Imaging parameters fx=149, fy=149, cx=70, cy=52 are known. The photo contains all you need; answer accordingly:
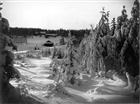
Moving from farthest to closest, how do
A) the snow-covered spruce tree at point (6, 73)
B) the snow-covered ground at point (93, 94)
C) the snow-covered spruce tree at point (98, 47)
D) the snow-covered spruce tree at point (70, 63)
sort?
the snow-covered spruce tree at point (98, 47) → the snow-covered spruce tree at point (70, 63) → the snow-covered ground at point (93, 94) → the snow-covered spruce tree at point (6, 73)

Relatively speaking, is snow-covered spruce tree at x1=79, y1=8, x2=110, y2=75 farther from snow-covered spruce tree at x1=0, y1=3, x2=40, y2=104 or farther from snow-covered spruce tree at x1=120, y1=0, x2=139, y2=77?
snow-covered spruce tree at x1=0, y1=3, x2=40, y2=104

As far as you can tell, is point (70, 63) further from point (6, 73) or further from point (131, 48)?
point (6, 73)

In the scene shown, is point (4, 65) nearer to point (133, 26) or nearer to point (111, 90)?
point (111, 90)

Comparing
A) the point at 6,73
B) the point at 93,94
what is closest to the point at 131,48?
the point at 93,94

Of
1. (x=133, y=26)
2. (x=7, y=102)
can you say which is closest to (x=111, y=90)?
(x=133, y=26)

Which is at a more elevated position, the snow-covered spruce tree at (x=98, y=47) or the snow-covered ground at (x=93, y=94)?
the snow-covered spruce tree at (x=98, y=47)

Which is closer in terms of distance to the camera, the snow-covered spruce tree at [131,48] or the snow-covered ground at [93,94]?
the snow-covered ground at [93,94]

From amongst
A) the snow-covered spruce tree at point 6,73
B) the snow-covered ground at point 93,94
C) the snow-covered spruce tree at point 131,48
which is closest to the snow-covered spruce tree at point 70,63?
the snow-covered ground at point 93,94

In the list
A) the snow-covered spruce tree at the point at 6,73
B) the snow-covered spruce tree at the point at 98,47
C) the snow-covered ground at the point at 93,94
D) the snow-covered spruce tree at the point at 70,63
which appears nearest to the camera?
the snow-covered spruce tree at the point at 6,73

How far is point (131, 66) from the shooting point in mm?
12586

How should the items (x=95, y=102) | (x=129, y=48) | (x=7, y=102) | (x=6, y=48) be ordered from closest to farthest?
1. (x=7, y=102)
2. (x=6, y=48)
3. (x=95, y=102)
4. (x=129, y=48)

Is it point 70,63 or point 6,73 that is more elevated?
point 70,63

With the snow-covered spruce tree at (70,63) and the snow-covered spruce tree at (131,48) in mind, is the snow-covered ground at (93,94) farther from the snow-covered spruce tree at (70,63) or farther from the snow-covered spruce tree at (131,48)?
the snow-covered spruce tree at (131,48)

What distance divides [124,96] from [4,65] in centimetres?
843
